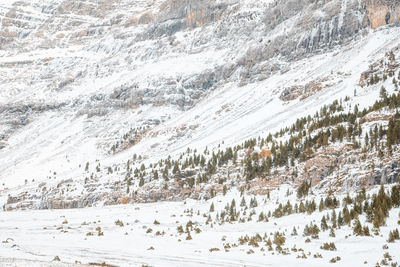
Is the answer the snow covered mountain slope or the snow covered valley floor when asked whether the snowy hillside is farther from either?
the snow covered mountain slope

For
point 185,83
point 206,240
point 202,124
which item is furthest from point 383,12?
point 206,240

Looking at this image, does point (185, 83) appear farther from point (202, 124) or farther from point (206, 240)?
point (206, 240)

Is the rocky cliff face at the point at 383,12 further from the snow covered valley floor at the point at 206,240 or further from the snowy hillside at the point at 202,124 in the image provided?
the snow covered valley floor at the point at 206,240

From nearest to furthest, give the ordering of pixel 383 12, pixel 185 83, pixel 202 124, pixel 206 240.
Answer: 1. pixel 206 240
2. pixel 202 124
3. pixel 383 12
4. pixel 185 83

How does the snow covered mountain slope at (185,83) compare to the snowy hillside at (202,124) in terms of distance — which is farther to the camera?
the snow covered mountain slope at (185,83)

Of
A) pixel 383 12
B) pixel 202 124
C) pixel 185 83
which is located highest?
pixel 383 12

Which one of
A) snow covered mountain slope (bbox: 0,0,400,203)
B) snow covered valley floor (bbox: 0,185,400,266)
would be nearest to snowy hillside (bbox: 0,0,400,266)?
snow covered valley floor (bbox: 0,185,400,266)

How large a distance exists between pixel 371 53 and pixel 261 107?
2739 cm

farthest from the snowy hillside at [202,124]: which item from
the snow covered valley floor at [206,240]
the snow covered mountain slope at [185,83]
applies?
the snow covered mountain slope at [185,83]

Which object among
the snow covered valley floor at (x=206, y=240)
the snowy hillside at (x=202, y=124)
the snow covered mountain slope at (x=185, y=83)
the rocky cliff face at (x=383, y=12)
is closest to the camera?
the snow covered valley floor at (x=206, y=240)

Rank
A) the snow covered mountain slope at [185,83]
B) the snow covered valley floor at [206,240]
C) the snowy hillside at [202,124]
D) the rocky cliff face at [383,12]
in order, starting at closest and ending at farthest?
the snow covered valley floor at [206,240] < the snowy hillside at [202,124] < the snow covered mountain slope at [185,83] < the rocky cliff face at [383,12]

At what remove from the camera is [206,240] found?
87.4 feet

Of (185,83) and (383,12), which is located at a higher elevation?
(383,12)

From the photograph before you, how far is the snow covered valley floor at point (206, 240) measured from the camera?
18750 mm
